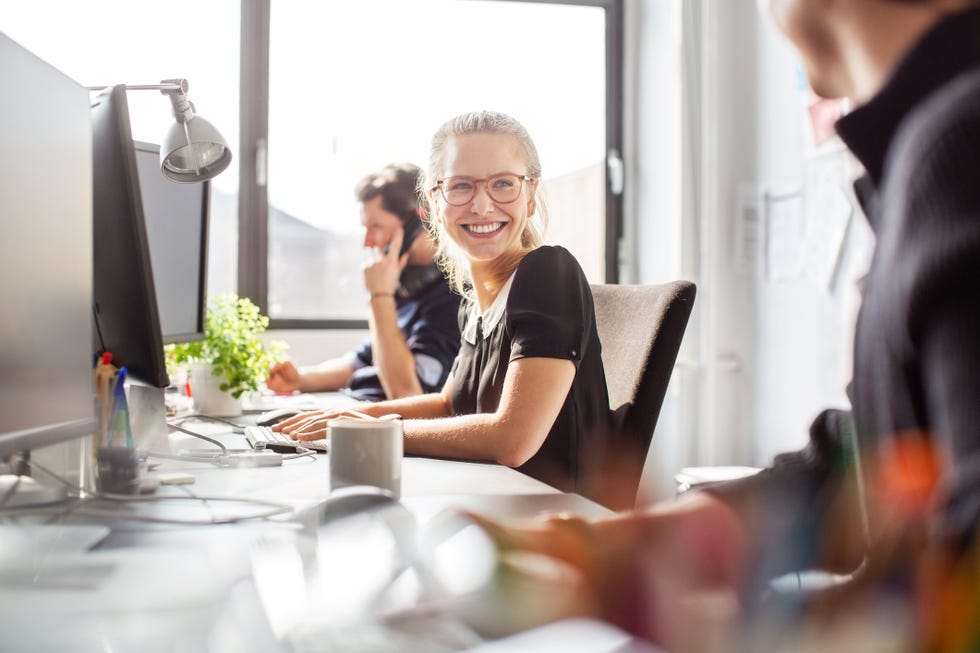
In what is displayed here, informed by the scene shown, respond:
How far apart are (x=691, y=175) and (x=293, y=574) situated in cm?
270

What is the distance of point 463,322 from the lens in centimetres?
202

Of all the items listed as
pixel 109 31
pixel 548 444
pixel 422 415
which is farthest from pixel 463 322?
pixel 109 31

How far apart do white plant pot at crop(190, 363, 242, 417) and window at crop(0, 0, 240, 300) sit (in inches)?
52.7

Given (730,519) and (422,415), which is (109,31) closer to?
(422,415)

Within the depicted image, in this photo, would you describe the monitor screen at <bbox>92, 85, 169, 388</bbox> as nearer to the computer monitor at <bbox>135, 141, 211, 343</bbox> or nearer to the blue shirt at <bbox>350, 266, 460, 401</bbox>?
the computer monitor at <bbox>135, 141, 211, 343</bbox>

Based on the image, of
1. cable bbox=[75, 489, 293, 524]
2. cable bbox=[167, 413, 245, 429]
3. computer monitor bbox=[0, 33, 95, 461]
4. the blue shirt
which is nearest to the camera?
computer monitor bbox=[0, 33, 95, 461]

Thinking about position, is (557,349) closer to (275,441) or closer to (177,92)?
(275,441)

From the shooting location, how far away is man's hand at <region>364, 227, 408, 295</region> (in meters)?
2.50

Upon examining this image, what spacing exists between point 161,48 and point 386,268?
138cm

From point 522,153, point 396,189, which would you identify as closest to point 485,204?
point 522,153

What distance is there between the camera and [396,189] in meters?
2.58

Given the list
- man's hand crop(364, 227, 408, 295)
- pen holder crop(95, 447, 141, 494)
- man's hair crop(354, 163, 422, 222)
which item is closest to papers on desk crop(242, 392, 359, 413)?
man's hand crop(364, 227, 408, 295)

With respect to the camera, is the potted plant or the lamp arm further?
the potted plant

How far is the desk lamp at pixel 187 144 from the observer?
1417 millimetres
